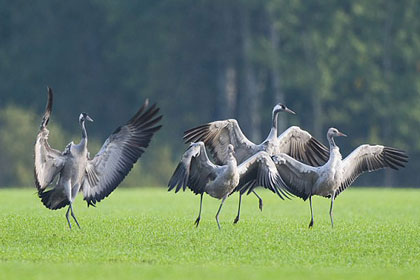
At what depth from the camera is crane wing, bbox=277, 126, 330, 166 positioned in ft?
63.1

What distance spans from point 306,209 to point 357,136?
25.5 metres

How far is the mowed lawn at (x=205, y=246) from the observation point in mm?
12352

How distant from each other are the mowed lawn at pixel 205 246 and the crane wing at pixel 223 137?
1283mm

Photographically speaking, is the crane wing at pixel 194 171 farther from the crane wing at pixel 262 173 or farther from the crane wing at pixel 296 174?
the crane wing at pixel 296 174

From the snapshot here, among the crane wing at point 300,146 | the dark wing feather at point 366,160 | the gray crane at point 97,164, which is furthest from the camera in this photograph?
the crane wing at point 300,146

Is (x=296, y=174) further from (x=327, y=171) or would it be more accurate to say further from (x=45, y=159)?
(x=45, y=159)

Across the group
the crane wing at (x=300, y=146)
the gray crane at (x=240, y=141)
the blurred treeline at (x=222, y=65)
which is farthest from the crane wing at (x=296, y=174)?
the blurred treeline at (x=222, y=65)

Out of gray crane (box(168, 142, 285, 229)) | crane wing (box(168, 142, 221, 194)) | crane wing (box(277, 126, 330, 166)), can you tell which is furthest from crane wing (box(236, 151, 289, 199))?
crane wing (box(277, 126, 330, 166))

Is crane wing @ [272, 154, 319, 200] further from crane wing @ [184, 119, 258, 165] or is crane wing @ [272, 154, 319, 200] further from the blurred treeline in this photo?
the blurred treeline

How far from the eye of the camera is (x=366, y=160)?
57.8 feet

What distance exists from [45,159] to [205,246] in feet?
9.72

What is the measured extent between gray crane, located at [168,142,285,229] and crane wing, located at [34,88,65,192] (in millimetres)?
1764

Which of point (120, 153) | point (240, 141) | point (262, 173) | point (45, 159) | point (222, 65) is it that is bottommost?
point (45, 159)

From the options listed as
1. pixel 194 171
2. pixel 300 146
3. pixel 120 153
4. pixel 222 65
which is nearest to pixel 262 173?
pixel 194 171
